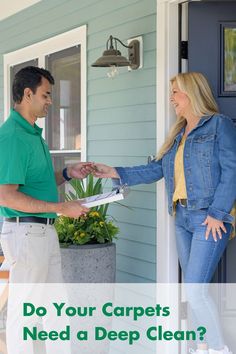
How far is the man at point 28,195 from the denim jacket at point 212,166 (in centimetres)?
62

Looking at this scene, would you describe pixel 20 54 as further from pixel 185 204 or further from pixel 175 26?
pixel 185 204

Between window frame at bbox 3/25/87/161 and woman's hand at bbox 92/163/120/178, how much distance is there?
3.14ft

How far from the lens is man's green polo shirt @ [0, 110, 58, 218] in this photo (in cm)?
304

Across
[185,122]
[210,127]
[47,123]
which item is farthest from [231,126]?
[47,123]

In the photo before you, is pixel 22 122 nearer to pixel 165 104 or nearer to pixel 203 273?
pixel 165 104

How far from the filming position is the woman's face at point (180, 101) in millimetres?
3387

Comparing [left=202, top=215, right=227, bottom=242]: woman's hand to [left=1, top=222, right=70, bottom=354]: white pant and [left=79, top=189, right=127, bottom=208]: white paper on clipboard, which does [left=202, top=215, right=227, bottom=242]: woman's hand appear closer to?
[left=79, top=189, right=127, bottom=208]: white paper on clipboard

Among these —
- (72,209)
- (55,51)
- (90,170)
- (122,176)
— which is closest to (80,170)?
(90,170)

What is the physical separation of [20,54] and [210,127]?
3.01 metres

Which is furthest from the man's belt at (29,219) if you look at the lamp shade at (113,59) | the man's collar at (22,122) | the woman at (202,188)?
the lamp shade at (113,59)

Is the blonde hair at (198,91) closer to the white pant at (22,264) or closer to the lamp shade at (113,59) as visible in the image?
the lamp shade at (113,59)

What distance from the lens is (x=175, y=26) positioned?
12.0 ft

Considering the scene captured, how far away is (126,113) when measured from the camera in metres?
4.14

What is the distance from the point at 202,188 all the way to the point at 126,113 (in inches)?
42.7
